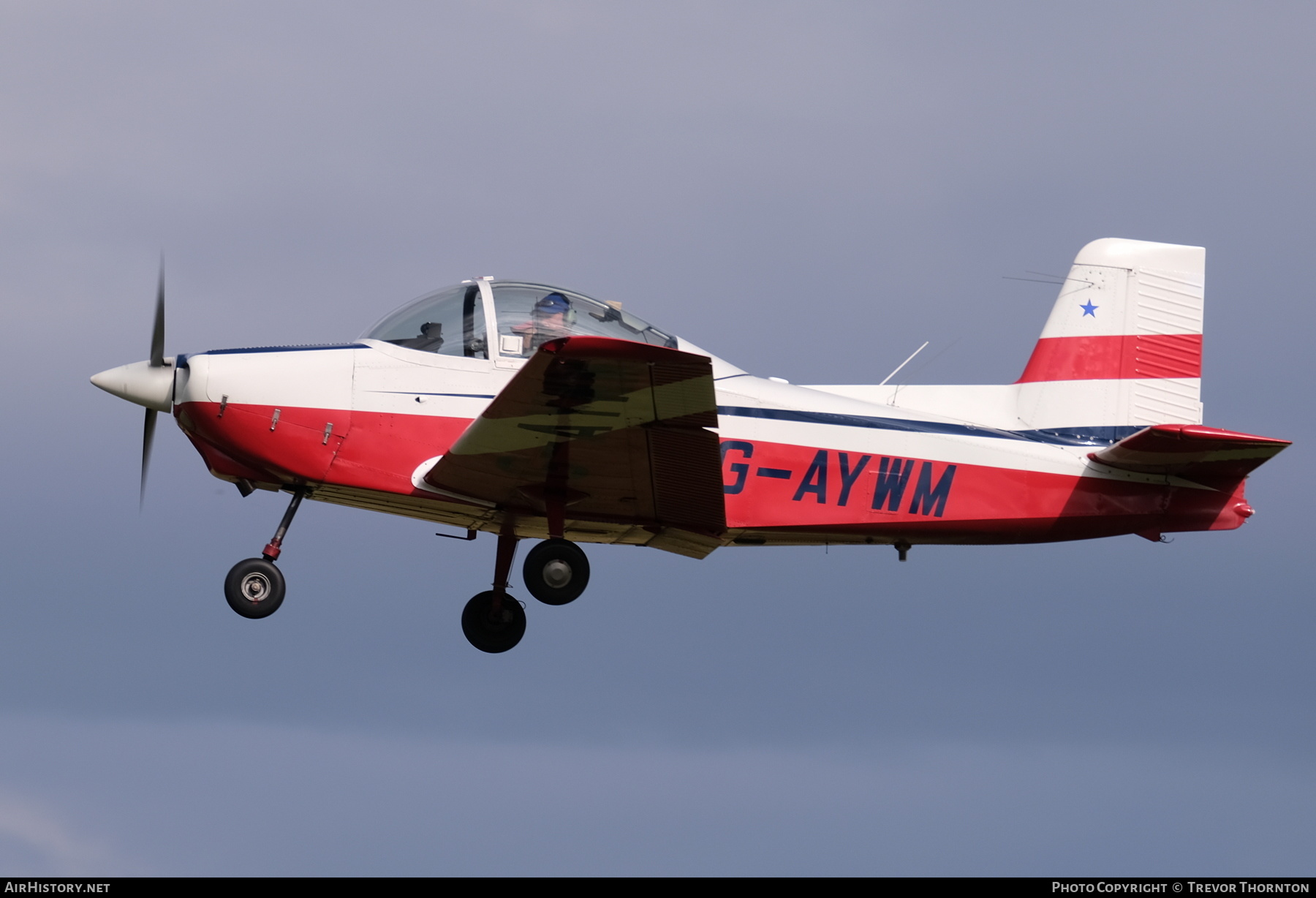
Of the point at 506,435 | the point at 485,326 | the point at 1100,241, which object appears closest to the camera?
the point at 506,435

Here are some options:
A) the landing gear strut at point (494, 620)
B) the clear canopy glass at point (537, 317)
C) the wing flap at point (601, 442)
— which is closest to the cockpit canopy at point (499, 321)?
the clear canopy glass at point (537, 317)

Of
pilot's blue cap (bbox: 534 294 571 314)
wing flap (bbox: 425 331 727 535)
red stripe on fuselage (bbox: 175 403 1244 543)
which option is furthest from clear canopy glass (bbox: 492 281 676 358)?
wing flap (bbox: 425 331 727 535)

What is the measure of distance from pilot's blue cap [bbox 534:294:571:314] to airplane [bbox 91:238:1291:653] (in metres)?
0.01

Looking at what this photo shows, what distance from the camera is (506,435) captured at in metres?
11.0

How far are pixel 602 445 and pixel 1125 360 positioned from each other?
5373mm

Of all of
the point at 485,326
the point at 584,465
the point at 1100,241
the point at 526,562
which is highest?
the point at 1100,241

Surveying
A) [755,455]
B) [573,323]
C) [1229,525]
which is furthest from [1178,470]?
[573,323]

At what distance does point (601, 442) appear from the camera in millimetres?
11195

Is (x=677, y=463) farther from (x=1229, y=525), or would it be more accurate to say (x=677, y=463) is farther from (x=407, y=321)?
(x=1229, y=525)

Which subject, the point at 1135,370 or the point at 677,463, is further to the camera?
the point at 1135,370

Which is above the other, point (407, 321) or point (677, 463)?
point (407, 321)

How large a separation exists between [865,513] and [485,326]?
356 centimetres

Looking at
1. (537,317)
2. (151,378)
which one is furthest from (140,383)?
(537,317)

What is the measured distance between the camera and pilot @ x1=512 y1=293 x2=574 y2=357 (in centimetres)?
1183
